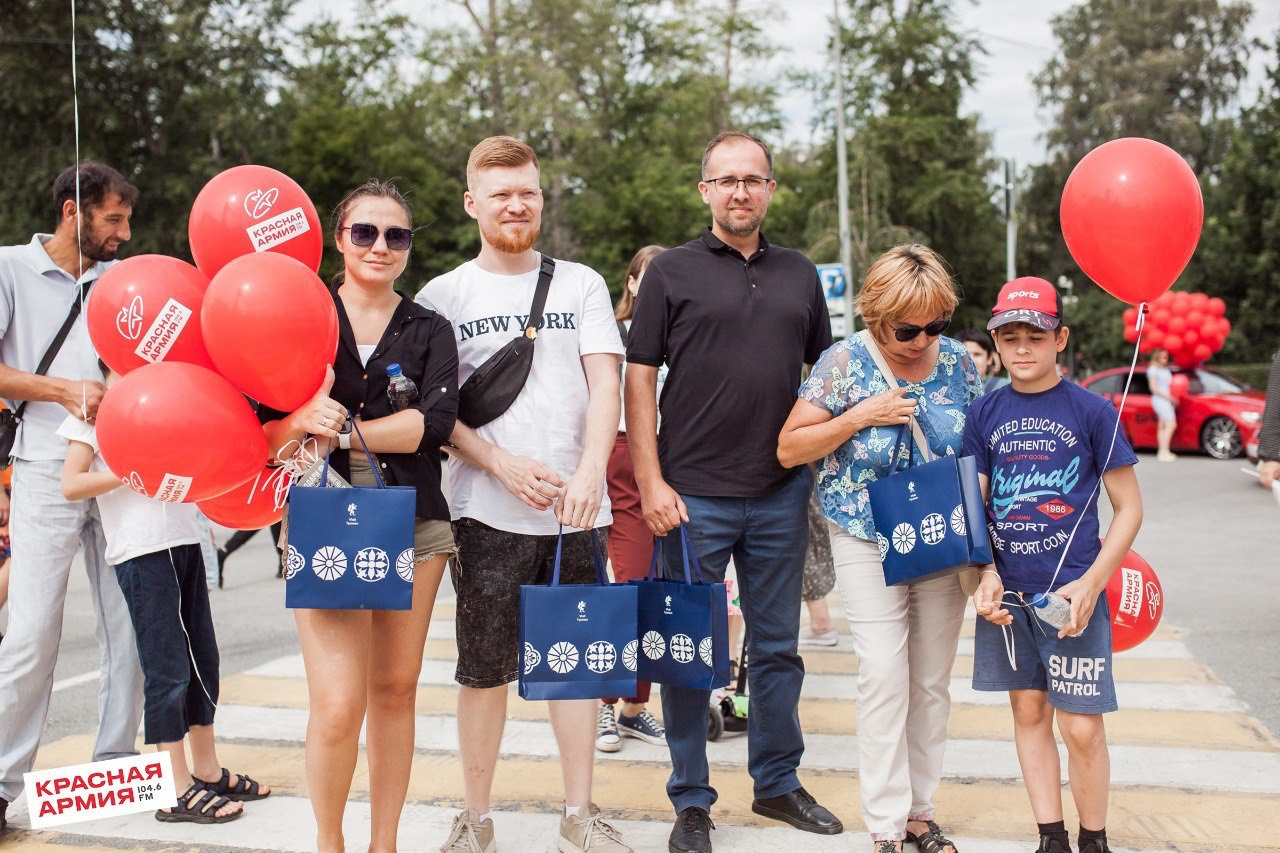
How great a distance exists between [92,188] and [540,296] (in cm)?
172

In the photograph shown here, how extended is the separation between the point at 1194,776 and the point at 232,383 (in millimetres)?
3689

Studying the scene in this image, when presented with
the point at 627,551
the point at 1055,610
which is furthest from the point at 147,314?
the point at 1055,610

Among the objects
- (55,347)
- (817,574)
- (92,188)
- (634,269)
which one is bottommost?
(817,574)

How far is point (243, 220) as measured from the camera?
319 centimetres

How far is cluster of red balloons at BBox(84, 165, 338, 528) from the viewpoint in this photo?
2.86m

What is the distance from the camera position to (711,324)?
144 inches

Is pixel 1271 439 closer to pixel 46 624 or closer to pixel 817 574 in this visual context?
pixel 817 574

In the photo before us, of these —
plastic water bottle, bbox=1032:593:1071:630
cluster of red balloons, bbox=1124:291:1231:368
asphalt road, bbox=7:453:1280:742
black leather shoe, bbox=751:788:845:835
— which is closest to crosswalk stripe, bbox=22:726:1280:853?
black leather shoe, bbox=751:788:845:835

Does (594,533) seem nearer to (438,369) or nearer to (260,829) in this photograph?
(438,369)

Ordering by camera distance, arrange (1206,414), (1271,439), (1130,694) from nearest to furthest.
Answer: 1. (1271,439)
2. (1130,694)
3. (1206,414)

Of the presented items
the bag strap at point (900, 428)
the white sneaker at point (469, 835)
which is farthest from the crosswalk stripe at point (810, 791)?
the bag strap at point (900, 428)

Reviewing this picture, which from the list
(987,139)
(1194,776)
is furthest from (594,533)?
(987,139)

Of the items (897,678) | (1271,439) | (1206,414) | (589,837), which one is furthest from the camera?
(1206,414)

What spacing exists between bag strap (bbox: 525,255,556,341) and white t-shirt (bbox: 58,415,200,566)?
4.97ft
